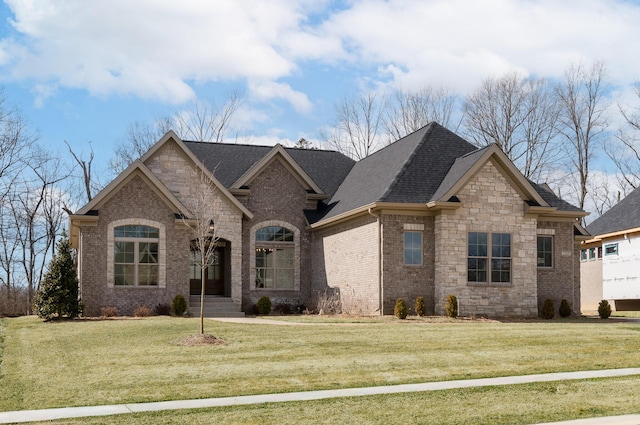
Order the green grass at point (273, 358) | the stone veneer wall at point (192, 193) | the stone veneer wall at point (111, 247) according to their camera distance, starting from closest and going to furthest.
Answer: the green grass at point (273, 358), the stone veneer wall at point (111, 247), the stone veneer wall at point (192, 193)

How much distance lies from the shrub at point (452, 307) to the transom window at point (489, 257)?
1274 millimetres

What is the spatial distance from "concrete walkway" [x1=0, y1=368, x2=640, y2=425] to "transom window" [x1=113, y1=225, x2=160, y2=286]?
1672 centimetres

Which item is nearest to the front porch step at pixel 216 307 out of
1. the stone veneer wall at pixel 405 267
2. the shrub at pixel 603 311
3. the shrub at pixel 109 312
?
the shrub at pixel 109 312

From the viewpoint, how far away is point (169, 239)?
1099 inches

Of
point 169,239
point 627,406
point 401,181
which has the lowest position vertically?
point 627,406

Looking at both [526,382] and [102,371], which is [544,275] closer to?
[526,382]

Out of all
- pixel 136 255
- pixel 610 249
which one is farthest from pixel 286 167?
pixel 610 249

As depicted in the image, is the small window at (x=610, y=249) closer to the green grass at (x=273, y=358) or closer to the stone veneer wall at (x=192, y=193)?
the green grass at (x=273, y=358)

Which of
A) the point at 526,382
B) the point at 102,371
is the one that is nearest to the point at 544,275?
the point at 526,382

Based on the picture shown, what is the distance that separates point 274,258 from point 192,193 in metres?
4.76

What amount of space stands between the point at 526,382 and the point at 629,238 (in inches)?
1086

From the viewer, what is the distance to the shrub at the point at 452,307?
82.7 ft

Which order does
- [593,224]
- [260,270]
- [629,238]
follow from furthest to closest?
[593,224]
[629,238]
[260,270]

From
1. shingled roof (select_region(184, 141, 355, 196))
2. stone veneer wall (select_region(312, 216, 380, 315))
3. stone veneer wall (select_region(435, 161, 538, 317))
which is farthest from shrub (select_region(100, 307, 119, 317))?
stone veneer wall (select_region(435, 161, 538, 317))
